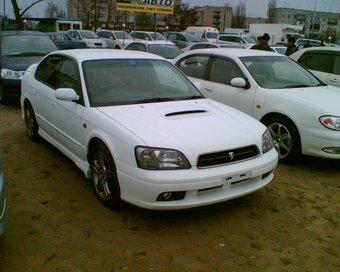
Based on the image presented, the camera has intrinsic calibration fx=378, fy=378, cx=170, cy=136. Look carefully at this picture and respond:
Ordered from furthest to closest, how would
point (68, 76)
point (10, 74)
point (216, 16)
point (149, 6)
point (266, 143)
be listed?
1. point (216, 16)
2. point (149, 6)
3. point (10, 74)
4. point (68, 76)
5. point (266, 143)

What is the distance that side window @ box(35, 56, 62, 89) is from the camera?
16.8ft

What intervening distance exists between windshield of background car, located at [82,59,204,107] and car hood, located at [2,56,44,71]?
4.39m

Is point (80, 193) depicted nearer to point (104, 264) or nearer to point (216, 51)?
point (104, 264)

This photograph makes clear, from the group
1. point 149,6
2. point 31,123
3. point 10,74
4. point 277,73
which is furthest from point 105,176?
point 149,6

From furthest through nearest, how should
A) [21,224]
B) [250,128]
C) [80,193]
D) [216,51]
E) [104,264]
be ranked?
[216,51] < [80,193] < [250,128] < [21,224] < [104,264]

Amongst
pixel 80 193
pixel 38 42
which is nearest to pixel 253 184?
pixel 80 193

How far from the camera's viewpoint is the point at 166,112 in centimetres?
399

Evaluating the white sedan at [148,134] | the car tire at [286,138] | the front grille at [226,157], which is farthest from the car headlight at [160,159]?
the car tire at [286,138]

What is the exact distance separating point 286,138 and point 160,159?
2.59 m

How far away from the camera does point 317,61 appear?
8.13 m

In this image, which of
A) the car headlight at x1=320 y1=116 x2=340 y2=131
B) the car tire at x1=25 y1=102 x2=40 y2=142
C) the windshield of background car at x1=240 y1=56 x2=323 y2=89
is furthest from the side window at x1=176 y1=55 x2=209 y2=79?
the car tire at x1=25 y1=102 x2=40 y2=142

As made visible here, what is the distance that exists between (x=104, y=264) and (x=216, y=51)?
4.68 metres

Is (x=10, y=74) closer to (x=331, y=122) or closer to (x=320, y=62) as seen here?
(x=331, y=122)

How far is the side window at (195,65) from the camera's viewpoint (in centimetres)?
680
